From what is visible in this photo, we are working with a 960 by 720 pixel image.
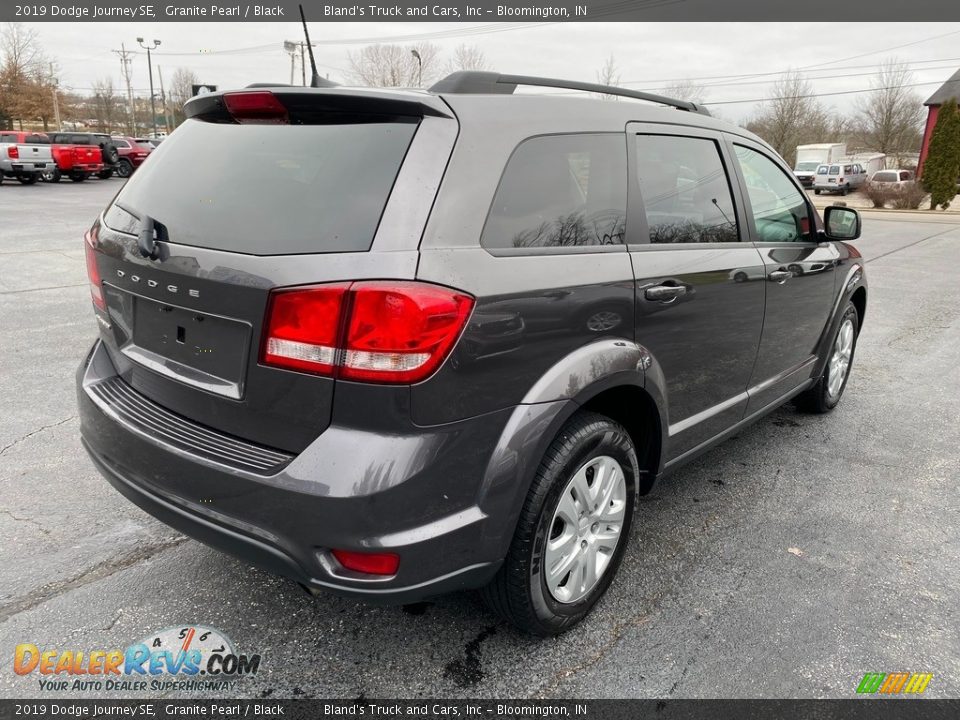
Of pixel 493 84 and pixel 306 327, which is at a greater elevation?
pixel 493 84

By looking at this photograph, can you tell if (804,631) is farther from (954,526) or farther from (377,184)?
(377,184)

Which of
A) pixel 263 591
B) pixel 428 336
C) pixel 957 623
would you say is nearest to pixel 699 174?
pixel 428 336

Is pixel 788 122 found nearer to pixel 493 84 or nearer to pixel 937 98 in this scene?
pixel 937 98

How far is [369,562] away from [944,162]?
33.0 m

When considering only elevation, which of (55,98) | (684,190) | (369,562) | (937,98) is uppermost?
(937,98)

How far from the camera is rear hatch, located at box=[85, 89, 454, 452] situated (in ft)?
6.06

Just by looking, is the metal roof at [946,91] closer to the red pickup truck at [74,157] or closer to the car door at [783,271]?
the red pickup truck at [74,157]

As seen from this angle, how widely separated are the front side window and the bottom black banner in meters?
2.05

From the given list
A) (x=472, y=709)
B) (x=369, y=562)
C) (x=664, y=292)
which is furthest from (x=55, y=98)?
(x=472, y=709)

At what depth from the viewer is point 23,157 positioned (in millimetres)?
24859

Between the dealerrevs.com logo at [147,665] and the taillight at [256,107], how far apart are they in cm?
172

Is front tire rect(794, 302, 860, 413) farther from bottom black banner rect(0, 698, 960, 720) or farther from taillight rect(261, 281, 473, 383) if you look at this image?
taillight rect(261, 281, 473, 383)

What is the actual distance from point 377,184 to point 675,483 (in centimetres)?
239

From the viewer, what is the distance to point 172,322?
6.95ft
